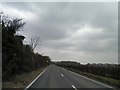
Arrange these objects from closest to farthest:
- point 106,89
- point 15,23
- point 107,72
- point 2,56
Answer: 1. point 106,89
2. point 2,56
3. point 15,23
4. point 107,72

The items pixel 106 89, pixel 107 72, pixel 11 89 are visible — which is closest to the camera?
pixel 11 89

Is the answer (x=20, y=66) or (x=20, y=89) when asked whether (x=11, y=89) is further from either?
(x=20, y=66)

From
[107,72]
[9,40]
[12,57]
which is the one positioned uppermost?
[9,40]

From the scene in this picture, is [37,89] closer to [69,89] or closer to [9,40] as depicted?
[69,89]

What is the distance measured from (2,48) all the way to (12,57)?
11.4 ft

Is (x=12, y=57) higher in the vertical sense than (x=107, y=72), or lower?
higher

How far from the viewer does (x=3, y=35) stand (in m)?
21.2

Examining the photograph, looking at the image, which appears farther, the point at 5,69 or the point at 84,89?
the point at 5,69

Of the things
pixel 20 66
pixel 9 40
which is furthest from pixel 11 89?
pixel 20 66

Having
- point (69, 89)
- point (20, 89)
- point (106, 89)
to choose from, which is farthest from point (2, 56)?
point (106, 89)

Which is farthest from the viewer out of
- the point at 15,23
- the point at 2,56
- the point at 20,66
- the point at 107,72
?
the point at 107,72

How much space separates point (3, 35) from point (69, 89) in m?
8.54

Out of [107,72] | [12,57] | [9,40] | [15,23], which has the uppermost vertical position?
[15,23]

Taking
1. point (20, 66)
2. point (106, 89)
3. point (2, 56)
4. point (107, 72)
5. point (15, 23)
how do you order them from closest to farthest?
point (106, 89)
point (2, 56)
point (15, 23)
point (20, 66)
point (107, 72)
